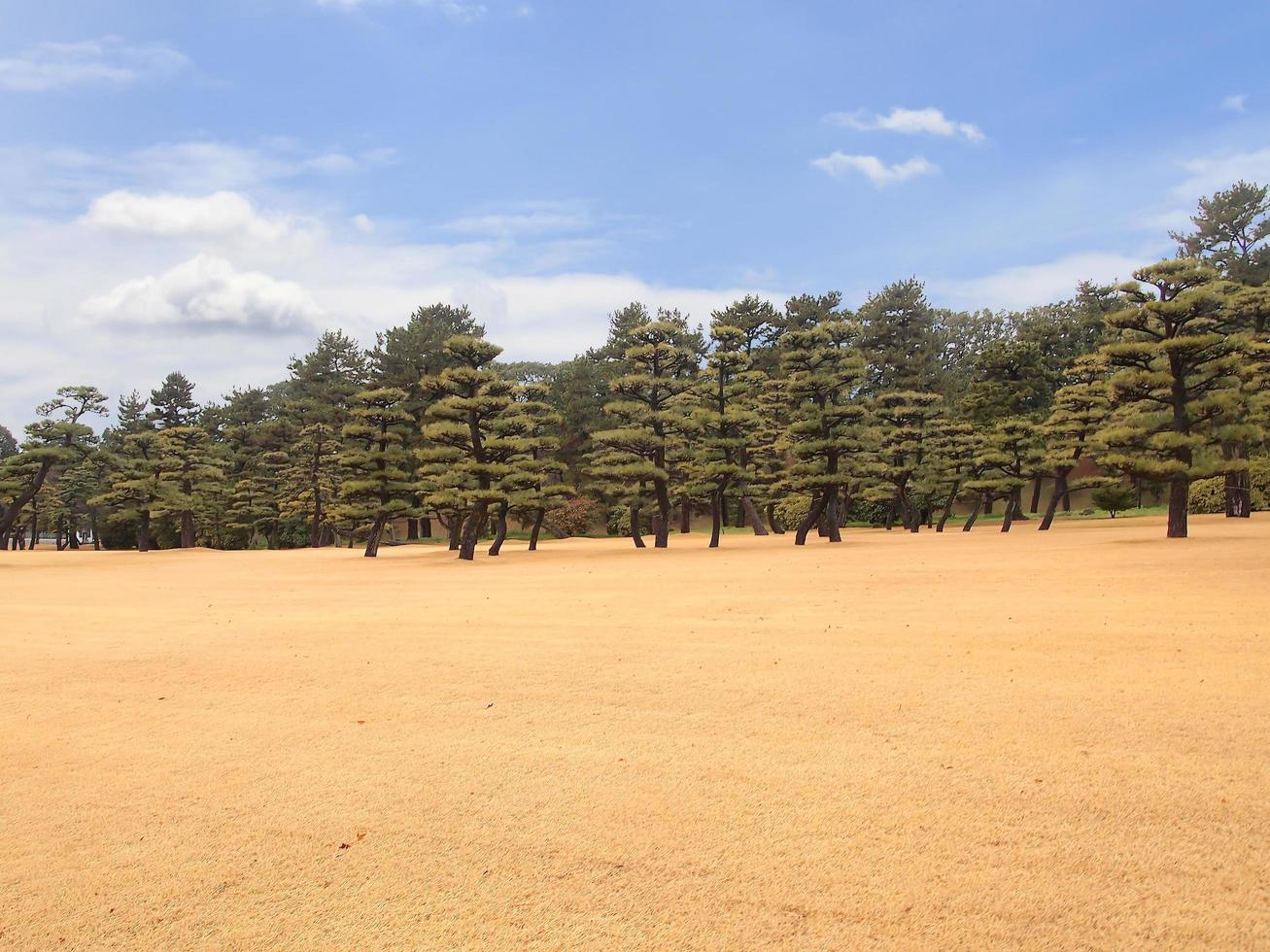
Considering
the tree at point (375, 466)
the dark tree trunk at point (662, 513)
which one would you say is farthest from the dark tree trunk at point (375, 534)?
the dark tree trunk at point (662, 513)

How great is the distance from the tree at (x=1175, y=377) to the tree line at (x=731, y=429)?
74 millimetres

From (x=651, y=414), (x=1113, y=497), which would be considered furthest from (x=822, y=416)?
(x=1113, y=497)

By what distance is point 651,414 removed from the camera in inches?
1070

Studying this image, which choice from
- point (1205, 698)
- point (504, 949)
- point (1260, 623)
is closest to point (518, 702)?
point (504, 949)

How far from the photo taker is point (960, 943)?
2754 millimetres

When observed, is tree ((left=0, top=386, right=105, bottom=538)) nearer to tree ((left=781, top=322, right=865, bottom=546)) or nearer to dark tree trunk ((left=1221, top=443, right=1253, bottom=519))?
tree ((left=781, top=322, right=865, bottom=546))

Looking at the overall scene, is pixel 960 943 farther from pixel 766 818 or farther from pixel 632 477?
pixel 632 477

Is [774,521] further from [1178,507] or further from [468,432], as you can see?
[1178,507]

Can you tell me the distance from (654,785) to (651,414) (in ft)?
76.3

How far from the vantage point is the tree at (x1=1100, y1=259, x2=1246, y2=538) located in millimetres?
21328

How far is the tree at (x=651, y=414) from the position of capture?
26828mm

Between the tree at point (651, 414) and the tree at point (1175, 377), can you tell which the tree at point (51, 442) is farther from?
the tree at point (1175, 377)

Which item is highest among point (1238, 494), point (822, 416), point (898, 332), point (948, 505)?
point (898, 332)

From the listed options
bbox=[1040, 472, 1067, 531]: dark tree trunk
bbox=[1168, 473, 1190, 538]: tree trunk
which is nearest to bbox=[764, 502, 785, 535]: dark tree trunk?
bbox=[1040, 472, 1067, 531]: dark tree trunk
